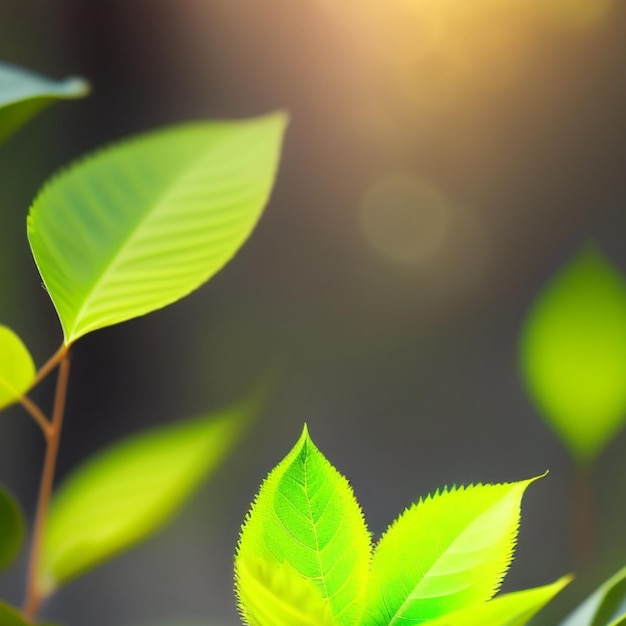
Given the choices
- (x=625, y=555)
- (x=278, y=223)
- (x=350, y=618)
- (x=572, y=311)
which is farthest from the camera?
(x=278, y=223)

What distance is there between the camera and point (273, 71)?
1.82 ft

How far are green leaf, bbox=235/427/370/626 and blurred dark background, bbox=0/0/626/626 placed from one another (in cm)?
37

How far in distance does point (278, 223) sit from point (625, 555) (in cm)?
37

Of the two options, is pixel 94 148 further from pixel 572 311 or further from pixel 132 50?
pixel 572 311

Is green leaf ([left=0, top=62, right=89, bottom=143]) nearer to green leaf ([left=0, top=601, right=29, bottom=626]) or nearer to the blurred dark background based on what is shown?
green leaf ([left=0, top=601, right=29, bottom=626])

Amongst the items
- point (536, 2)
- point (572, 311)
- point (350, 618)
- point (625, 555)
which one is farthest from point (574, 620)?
point (536, 2)

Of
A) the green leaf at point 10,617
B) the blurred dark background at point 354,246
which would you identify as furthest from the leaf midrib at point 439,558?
the blurred dark background at point 354,246

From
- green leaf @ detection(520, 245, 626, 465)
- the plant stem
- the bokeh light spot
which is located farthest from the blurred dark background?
the plant stem

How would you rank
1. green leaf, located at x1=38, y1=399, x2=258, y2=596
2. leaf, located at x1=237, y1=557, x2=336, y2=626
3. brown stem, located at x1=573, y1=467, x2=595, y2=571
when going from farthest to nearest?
1. brown stem, located at x1=573, y1=467, x2=595, y2=571
2. green leaf, located at x1=38, y1=399, x2=258, y2=596
3. leaf, located at x1=237, y1=557, x2=336, y2=626

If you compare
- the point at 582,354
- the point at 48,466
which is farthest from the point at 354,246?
the point at 48,466

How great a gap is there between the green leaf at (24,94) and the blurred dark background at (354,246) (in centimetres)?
36

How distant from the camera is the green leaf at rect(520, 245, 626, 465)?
323 millimetres

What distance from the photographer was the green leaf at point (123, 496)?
285 mm

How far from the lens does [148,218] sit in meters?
0.18
